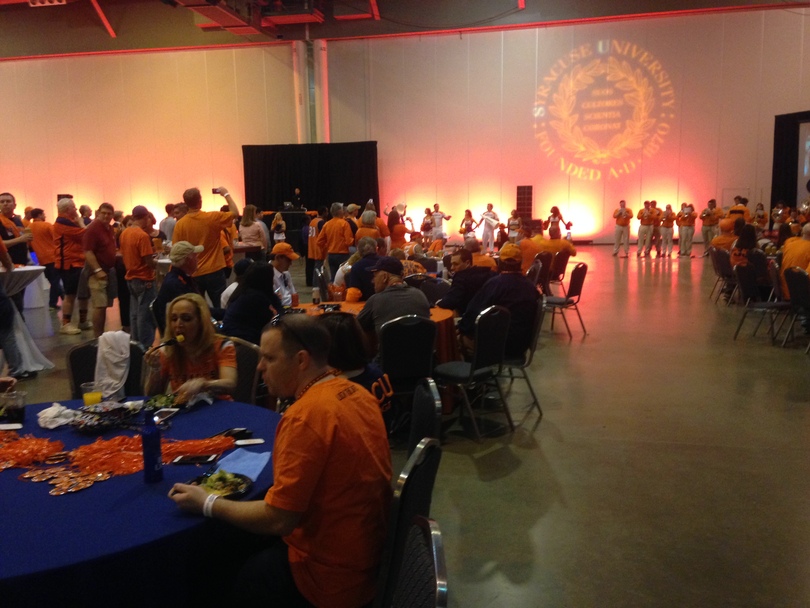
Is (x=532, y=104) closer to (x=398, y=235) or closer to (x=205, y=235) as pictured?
(x=398, y=235)

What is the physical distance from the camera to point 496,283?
16.0 ft

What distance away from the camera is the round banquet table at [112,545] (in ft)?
5.19

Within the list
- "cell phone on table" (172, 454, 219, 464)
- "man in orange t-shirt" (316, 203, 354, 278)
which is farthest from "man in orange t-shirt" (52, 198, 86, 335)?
"cell phone on table" (172, 454, 219, 464)

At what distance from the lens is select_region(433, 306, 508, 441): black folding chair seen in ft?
13.9

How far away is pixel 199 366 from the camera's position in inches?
Answer: 122

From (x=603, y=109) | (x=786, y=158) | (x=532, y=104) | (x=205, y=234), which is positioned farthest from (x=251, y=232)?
(x=786, y=158)

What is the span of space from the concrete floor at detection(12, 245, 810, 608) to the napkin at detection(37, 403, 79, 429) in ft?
5.39

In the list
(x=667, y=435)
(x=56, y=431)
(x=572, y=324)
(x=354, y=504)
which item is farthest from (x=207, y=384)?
(x=572, y=324)

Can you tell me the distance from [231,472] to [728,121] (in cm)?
1897

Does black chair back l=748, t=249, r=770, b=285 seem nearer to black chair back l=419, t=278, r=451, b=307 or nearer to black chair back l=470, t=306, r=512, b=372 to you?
black chair back l=419, t=278, r=451, b=307

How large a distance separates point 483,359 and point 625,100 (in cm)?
1583

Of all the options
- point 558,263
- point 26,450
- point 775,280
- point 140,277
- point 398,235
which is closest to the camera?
point 26,450

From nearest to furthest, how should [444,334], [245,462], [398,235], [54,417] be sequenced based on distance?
[245,462], [54,417], [444,334], [398,235]

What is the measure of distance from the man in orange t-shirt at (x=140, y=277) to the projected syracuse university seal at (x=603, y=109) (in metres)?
14.1
